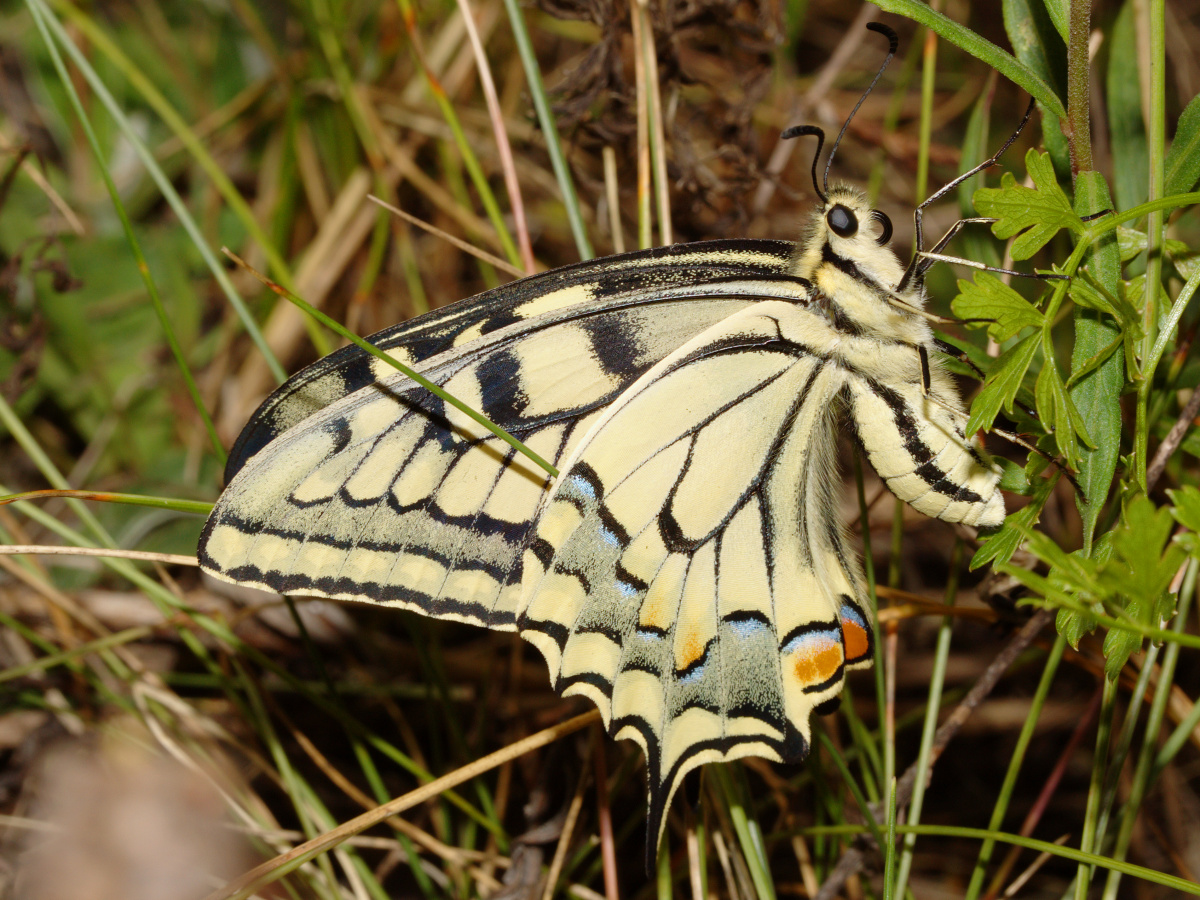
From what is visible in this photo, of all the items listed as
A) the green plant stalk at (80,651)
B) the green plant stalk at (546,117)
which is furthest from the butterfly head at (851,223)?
the green plant stalk at (80,651)

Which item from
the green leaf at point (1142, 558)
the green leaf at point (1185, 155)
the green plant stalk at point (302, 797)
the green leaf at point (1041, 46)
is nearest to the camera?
the green leaf at point (1142, 558)

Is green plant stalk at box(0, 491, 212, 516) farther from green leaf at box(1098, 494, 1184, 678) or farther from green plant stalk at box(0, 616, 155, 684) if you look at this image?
green leaf at box(1098, 494, 1184, 678)

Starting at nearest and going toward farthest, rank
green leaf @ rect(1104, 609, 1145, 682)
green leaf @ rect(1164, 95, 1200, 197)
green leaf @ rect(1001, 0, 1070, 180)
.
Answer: green leaf @ rect(1104, 609, 1145, 682) → green leaf @ rect(1164, 95, 1200, 197) → green leaf @ rect(1001, 0, 1070, 180)

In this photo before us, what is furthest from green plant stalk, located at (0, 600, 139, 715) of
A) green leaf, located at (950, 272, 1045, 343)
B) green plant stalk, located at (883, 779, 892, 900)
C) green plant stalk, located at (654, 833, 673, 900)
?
green leaf, located at (950, 272, 1045, 343)

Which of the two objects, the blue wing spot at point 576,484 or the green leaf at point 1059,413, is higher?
the green leaf at point 1059,413

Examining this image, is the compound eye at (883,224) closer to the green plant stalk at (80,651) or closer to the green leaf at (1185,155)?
the green leaf at (1185,155)

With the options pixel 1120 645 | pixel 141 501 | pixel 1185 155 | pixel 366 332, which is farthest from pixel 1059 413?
pixel 366 332

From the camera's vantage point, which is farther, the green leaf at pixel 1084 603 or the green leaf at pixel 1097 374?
the green leaf at pixel 1097 374

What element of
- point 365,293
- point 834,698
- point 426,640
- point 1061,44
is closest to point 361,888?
point 426,640
